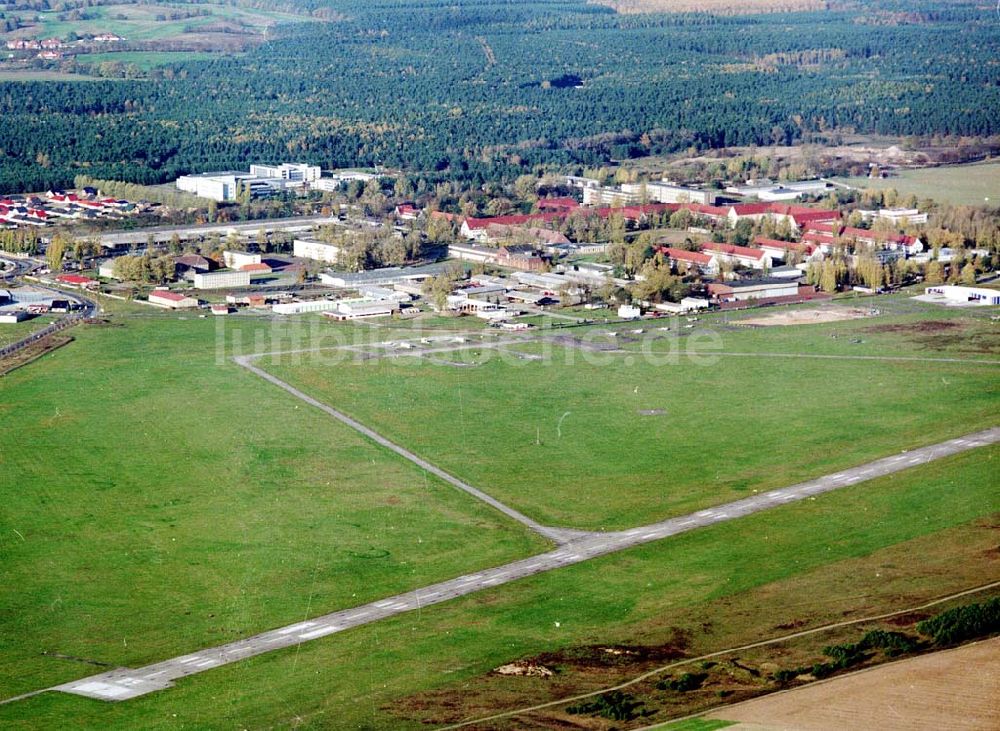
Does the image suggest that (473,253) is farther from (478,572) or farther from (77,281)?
(478,572)

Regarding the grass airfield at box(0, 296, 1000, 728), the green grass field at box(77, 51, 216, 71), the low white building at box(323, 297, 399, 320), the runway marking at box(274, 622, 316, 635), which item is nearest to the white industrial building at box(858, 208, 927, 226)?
the grass airfield at box(0, 296, 1000, 728)

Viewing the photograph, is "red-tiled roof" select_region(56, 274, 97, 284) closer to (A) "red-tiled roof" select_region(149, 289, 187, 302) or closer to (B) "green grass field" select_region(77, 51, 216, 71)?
(A) "red-tiled roof" select_region(149, 289, 187, 302)

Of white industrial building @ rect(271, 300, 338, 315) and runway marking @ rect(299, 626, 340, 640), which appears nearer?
runway marking @ rect(299, 626, 340, 640)

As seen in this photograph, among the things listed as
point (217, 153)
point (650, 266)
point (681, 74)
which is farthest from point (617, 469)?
point (681, 74)

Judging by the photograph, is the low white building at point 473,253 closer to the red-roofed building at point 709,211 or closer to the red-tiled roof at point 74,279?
the red-roofed building at point 709,211

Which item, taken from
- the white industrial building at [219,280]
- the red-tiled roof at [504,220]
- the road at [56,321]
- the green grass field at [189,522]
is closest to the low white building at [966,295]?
the red-tiled roof at [504,220]
